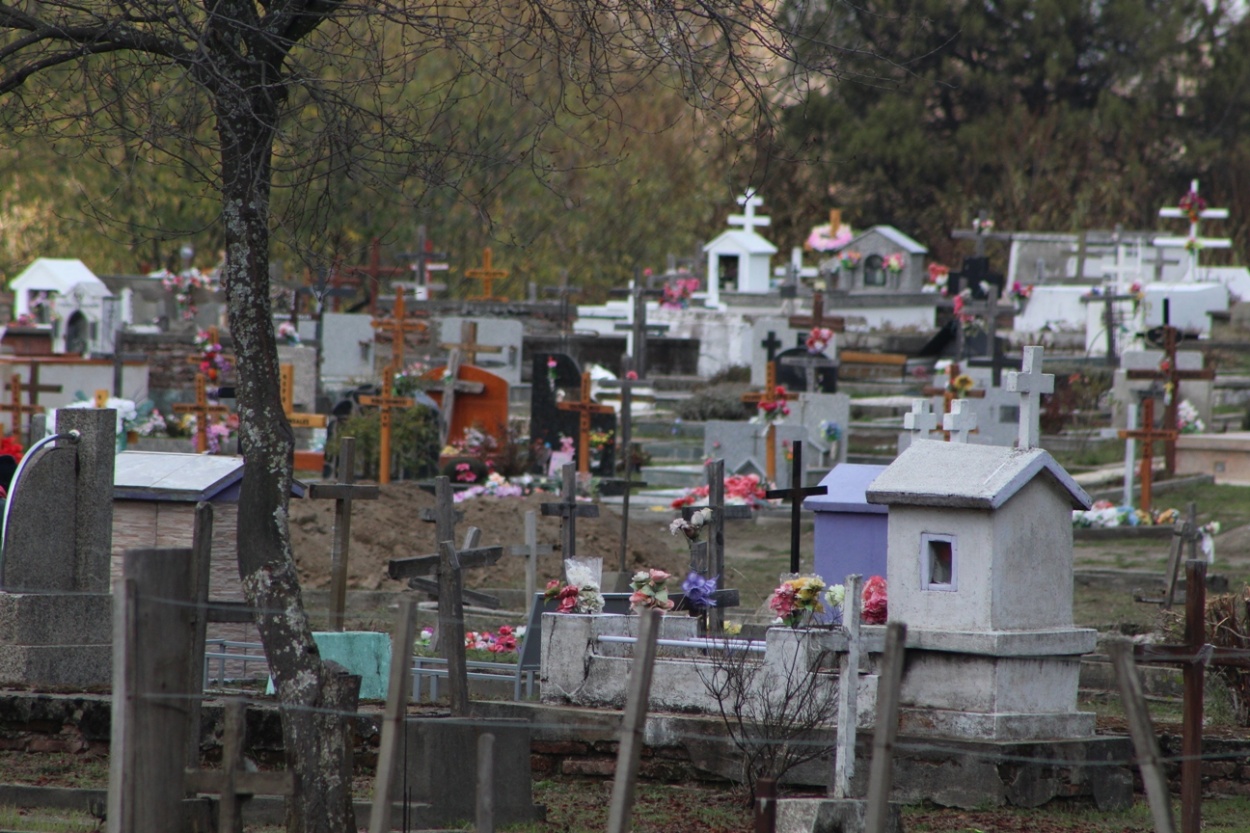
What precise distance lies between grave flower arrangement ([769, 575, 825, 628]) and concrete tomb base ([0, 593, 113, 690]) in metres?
3.56

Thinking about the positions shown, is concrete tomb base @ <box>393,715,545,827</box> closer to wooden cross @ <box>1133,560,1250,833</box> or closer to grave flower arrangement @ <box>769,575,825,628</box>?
grave flower arrangement @ <box>769,575,825,628</box>

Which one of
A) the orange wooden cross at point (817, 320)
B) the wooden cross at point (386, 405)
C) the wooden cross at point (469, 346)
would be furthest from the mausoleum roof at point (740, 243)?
the wooden cross at point (386, 405)

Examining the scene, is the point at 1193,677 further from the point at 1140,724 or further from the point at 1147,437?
the point at 1147,437

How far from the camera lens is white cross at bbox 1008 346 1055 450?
874 cm

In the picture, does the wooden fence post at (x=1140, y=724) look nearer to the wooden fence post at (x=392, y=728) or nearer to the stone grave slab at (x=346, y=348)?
the wooden fence post at (x=392, y=728)

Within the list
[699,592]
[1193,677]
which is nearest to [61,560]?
[699,592]

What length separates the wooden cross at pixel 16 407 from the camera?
2169 cm

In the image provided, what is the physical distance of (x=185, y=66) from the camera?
23.8 ft

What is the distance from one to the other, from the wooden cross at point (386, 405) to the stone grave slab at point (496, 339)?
23.1ft

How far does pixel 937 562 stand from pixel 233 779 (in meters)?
3.78

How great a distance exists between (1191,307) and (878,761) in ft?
102

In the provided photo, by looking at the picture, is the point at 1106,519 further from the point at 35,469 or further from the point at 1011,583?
the point at 35,469

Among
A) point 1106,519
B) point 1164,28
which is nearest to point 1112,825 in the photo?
point 1106,519

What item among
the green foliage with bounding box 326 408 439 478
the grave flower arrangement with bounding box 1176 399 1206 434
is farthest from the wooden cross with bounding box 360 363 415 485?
the grave flower arrangement with bounding box 1176 399 1206 434
